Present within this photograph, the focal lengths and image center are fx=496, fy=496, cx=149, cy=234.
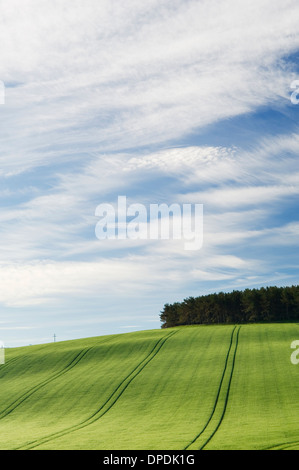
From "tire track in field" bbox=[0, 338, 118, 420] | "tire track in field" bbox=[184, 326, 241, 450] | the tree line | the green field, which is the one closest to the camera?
"tire track in field" bbox=[184, 326, 241, 450]

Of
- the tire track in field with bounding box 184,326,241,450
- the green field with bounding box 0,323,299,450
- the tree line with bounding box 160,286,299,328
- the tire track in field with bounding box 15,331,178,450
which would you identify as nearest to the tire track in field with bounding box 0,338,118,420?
the green field with bounding box 0,323,299,450

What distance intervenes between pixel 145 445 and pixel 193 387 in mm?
12282

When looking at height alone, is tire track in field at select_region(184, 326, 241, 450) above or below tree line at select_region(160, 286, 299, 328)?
below

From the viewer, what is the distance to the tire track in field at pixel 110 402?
70.0 feet

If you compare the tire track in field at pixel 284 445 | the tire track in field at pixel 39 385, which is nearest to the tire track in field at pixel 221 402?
the tire track in field at pixel 284 445

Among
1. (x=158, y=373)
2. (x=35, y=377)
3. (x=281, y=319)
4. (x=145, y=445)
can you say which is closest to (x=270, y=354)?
(x=158, y=373)

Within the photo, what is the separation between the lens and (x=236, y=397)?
27.2 metres

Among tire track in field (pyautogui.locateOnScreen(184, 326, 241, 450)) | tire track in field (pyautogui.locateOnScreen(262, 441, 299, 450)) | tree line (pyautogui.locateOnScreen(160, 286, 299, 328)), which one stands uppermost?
tree line (pyautogui.locateOnScreen(160, 286, 299, 328))

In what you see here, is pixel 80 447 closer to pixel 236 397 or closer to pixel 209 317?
pixel 236 397

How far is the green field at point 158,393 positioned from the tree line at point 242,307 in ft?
58.8

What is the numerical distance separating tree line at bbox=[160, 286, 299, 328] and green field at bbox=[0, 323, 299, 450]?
17.9 metres

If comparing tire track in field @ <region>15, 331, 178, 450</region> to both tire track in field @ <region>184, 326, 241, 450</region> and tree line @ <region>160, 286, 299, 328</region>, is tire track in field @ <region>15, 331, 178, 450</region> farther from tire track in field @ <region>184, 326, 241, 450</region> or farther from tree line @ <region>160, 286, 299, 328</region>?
tree line @ <region>160, 286, 299, 328</region>

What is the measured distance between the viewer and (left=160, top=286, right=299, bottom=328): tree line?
220 feet

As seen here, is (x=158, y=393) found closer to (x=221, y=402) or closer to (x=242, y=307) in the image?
(x=221, y=402)
